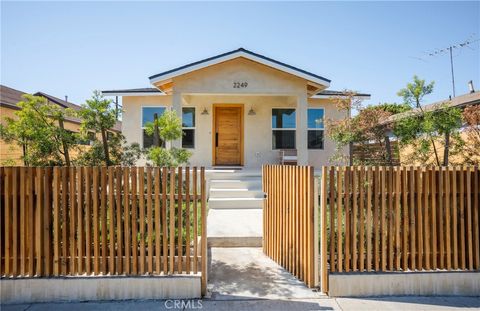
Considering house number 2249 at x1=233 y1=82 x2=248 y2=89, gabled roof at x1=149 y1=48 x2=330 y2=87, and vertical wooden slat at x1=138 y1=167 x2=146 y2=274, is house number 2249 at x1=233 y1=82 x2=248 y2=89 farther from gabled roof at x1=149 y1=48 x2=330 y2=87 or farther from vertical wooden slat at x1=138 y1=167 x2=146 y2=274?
vertical wooden slat at x1=138 y1=167 x2=146 y2=274

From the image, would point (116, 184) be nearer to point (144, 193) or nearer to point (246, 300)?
point (144, 193)

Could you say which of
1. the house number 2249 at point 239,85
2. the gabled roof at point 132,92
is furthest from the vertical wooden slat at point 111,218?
the gabled roof at point 132,92

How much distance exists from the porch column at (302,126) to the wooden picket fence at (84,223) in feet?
21.4

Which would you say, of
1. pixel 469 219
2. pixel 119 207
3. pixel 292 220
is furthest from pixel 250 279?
pixel 469 219

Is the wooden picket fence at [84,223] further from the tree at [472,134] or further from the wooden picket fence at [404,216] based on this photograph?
the tree at [472,134]

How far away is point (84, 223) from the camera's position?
131 inches

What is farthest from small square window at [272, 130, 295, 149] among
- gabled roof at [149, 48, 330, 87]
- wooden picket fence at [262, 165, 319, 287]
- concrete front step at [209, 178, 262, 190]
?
wooden picket fence at [262, 165, 319, 287]

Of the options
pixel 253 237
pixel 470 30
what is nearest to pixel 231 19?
pixel 253 237

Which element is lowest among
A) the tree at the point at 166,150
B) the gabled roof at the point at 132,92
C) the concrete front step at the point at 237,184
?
the concrete front step at the point at 237,184

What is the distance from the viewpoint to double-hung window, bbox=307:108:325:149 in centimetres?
1162

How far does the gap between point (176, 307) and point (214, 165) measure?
8198mm

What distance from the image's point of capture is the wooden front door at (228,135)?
36.9 ft

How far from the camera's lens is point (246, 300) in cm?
325

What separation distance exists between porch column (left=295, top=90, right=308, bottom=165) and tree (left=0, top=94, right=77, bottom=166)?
6.66m
